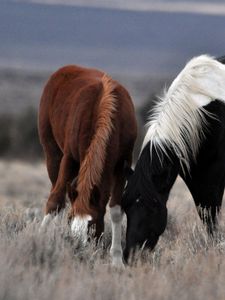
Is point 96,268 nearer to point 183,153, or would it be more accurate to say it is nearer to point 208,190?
point 183,153

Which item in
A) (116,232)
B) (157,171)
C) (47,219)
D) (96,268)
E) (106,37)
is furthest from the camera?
(106,37)

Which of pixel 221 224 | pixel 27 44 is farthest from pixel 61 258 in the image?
pixel 27 44

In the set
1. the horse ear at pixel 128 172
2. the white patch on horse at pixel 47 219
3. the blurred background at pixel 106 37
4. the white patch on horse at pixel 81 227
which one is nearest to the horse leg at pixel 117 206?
the horse ear at pixel 128 172

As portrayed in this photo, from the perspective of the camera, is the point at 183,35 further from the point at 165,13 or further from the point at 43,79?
the point at 43,79

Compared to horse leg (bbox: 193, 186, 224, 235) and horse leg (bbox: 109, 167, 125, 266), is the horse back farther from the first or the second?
horse leg (bbox: 193, 186, 224, 235)

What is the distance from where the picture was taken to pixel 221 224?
9.42m

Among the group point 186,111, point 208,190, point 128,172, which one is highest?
point 186,111

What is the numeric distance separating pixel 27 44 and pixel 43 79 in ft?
84.1

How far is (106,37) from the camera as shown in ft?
330

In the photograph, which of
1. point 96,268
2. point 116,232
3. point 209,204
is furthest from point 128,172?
point 96,268

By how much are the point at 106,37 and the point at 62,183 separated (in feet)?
303

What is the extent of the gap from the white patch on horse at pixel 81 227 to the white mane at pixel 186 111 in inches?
34.3

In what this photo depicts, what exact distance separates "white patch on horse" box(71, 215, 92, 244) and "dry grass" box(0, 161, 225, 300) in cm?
5

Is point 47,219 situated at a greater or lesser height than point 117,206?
lesser
